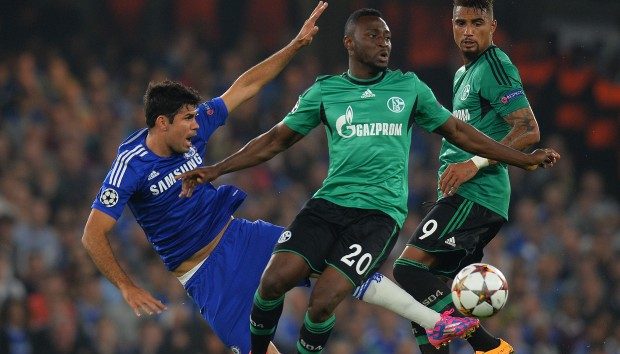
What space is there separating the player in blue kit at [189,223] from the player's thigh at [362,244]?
0.45 metres

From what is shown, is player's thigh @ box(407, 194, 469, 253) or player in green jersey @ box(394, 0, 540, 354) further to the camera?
player's thigh @ box(407, 194, 469, 253)

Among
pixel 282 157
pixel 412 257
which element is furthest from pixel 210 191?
pixel 282 157

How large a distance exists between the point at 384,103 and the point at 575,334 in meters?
7.61

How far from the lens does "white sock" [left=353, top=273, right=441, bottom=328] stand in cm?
715

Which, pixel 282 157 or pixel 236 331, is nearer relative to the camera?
pixel 236 331

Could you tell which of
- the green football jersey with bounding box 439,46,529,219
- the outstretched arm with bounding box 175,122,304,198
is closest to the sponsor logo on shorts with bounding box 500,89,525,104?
the green football jersey with bounding box 439,46,529,219

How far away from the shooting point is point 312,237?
6.86 m

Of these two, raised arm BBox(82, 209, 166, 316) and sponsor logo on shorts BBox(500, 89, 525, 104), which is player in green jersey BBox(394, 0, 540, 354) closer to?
sponsor logo on shorts BBox(500, 89, 525, 104)

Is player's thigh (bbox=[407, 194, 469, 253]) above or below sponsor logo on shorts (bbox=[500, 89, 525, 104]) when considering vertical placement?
below

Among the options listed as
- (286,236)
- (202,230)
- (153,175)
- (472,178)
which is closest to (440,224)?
(472,178)

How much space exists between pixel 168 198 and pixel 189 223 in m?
0.22

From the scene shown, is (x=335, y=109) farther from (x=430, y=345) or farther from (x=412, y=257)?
(x=430, y=345)

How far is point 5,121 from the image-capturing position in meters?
12.5

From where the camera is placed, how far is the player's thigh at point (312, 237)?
22.4 ft
